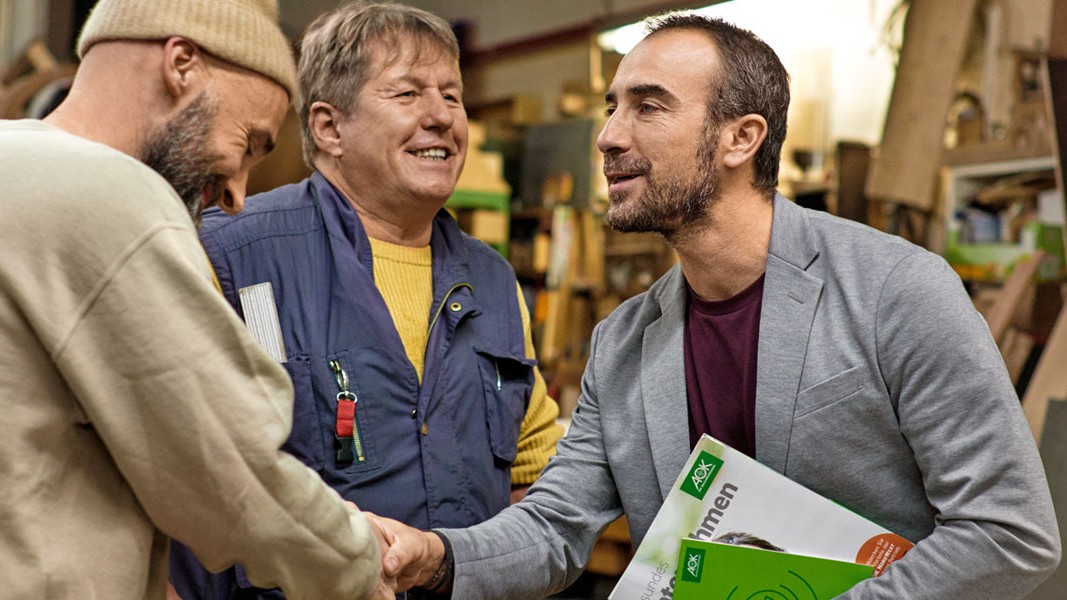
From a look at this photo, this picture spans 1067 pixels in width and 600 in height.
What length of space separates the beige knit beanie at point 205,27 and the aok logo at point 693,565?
3.44 feet

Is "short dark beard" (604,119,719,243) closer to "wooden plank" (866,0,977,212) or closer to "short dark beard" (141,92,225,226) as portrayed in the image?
"short dark beard" (141,92,225,226)

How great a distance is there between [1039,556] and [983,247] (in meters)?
3.51

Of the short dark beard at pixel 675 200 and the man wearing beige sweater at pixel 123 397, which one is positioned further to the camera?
the short dark beard at pixel 675 200

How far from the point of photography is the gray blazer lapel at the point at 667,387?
6.53ft

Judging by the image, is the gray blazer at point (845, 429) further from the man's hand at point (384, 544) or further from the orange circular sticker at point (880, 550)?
the man's hand at point (384, 544)

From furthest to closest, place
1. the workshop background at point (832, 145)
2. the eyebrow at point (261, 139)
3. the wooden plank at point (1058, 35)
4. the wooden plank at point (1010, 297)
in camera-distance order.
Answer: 1. the workshop background at point (832, 145)
2. the wooden plank at point (1010, 297)
3. the wooden plank at point (1058, 35)
4. the eyebrow at point (261, 139)

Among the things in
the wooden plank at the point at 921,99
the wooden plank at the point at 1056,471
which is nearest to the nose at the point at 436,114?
the wooden plank at the point at 1056,471

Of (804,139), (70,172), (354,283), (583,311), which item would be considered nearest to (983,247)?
(804,139)

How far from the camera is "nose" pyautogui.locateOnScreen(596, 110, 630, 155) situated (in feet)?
7.13

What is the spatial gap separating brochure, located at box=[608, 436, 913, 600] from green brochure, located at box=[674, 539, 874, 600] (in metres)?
0.02

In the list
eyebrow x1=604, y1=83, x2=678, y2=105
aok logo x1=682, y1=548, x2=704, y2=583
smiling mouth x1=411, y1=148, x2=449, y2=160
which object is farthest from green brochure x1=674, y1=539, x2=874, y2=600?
smiling mouth x1=411, y1=148, x2=449, y2=160

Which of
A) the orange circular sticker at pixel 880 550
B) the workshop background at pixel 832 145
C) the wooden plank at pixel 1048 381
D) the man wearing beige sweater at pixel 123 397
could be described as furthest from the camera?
the workshop background at pixel 832 145

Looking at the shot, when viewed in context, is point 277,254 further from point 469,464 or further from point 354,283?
point 469,464

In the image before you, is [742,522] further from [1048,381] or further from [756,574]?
[1048,381]
